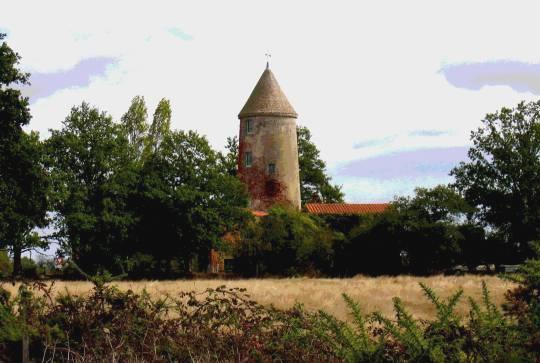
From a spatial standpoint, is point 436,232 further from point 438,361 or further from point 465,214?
point 438,361

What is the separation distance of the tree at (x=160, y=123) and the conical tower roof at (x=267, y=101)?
25.0 feet

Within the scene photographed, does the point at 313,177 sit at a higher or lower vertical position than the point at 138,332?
higher

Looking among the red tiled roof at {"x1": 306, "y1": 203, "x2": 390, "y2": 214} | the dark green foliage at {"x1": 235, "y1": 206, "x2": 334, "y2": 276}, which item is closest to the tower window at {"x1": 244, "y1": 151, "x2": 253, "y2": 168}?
the red tiled roof at {"x1": 306, "y1": 203, "x2": 390, "y2": 214}

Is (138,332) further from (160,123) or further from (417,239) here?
(160,123)

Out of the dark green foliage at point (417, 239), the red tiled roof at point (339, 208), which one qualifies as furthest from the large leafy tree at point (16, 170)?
the red tiled roof at point (339, 208)

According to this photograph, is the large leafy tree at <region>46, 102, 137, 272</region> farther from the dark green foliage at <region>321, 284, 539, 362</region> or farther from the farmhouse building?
the dark green foliage at <region>321, 284, 539, 362</region>

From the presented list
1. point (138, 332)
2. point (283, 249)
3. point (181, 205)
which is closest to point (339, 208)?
point (283, 249)

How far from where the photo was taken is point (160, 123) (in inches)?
2406

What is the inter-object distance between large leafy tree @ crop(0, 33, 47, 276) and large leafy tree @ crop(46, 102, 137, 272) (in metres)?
8.68

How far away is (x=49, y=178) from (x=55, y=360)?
32527 millimetres

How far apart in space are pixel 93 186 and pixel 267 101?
18.5 meters

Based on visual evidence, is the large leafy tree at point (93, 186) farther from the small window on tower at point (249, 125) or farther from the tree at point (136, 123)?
the small window on tower at point (249, 125)

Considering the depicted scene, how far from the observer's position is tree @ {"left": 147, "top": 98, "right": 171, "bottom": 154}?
60781 mm

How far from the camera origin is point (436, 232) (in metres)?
51.2
